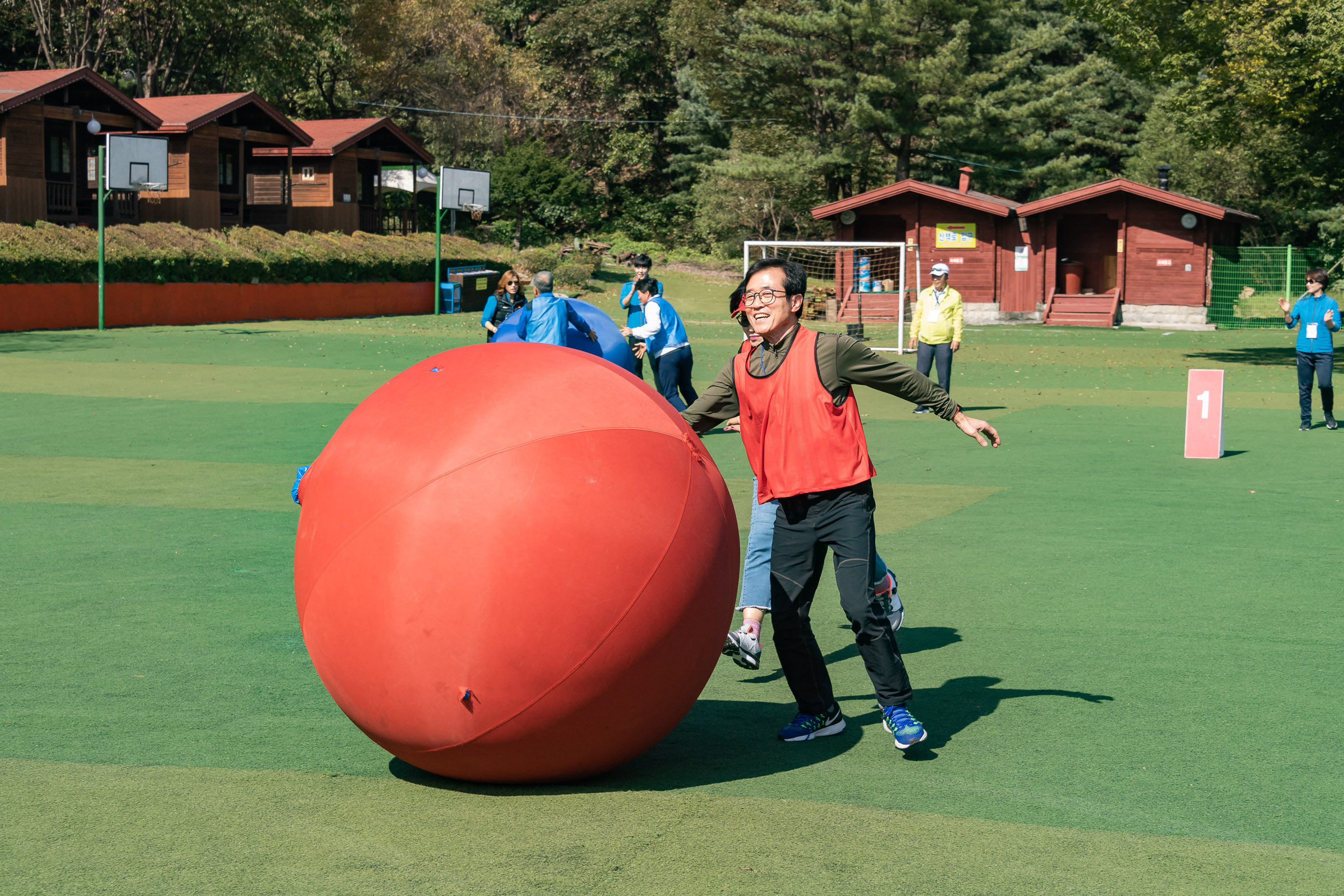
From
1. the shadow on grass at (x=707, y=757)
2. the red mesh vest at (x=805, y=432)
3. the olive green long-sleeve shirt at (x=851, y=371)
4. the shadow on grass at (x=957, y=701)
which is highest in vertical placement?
the olive green long-sleeve shirt at (x=851, y=371)

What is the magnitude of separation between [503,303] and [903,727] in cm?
975

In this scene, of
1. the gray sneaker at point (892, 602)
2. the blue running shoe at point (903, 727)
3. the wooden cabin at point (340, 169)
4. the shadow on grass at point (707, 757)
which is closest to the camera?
the shadow on grass at point (707, 757)

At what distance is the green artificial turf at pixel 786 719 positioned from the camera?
158 inches

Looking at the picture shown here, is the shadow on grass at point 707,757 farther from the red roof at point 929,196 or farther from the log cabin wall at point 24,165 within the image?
the log cabin wall at point 24,165

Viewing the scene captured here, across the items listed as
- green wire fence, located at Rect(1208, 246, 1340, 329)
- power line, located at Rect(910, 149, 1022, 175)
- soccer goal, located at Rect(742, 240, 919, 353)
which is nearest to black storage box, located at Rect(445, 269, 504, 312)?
soccer goal, located at Rect(742, 240, 919, 353)

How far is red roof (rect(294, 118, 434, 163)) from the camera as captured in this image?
49.9m

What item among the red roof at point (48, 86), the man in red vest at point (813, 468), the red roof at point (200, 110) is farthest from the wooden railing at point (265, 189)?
the man in red vest at point (813, 468)

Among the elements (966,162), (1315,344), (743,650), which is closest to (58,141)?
(966,162)

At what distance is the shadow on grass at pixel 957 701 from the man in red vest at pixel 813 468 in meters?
0.35

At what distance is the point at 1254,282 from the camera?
42031 mm

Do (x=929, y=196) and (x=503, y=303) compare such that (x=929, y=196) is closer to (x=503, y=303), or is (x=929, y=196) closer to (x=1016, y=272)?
(x=1016, y=272)

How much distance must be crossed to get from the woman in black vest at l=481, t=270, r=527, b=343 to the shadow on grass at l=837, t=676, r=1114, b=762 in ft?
21.5

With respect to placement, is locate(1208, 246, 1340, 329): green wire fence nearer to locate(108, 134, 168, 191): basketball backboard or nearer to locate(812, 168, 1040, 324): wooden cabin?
locate(812, 168, 1040, 324): wooden cabin

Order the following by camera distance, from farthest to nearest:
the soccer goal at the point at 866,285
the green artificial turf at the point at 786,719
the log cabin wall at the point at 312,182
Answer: the log cabin wall at the point at 312,182
the soccer goal at the point at 866,285
the green artificial turf at the point at 786,719
